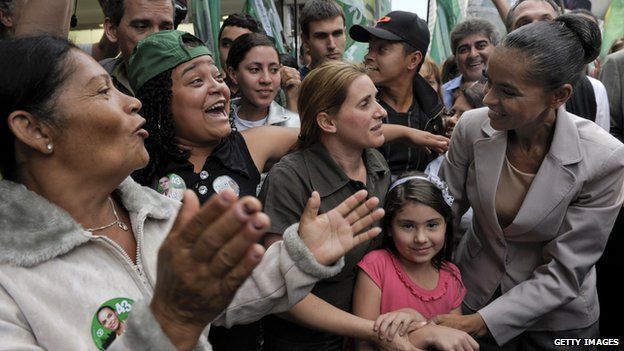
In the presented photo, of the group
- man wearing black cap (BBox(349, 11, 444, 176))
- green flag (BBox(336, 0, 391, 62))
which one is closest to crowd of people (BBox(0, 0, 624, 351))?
man wearing black cap (BBox(349, 11, 444, 176))

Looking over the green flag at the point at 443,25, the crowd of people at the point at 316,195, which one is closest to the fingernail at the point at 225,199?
the crowd of people at the point at 316,195

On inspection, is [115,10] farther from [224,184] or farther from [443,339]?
[443,339]

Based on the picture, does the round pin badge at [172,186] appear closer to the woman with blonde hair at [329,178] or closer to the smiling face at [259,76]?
the woman with blonde hair at [329,178]

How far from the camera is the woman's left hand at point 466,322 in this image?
260cm

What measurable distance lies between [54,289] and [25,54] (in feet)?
2.21

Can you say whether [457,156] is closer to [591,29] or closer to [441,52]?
[591,29]

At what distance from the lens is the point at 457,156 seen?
9.68ft

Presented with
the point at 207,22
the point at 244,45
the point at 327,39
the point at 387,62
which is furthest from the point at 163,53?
the point at 207,22

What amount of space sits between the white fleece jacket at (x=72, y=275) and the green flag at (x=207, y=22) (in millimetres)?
3461

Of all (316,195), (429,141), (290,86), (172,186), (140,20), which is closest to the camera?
(316,195)

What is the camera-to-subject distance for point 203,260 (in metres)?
1.21

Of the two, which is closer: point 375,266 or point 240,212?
point 240,212

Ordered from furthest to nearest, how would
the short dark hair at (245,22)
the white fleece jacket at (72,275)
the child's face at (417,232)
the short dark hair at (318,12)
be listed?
1. the short dark hair at (318,12)
2. the short dark hair at (245,22)
3. the child's face at (417,232)
4. the white fleece jacket at (72,275)

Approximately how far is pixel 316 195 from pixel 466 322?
1.21 meters
